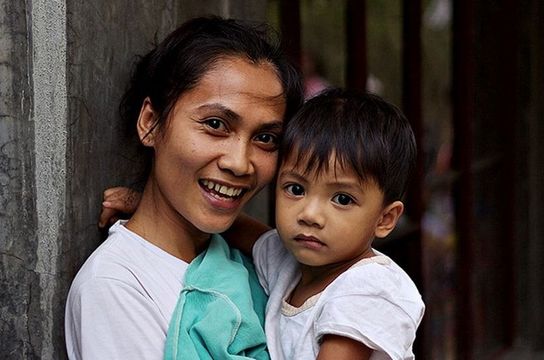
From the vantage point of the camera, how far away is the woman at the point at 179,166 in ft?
7.04

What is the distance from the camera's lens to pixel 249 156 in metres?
2.35

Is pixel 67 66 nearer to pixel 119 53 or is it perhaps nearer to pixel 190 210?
pixel 119 53

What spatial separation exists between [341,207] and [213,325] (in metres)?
0.37

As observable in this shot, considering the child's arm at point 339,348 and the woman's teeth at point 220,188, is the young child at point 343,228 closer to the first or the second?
the child's arm at point 339,348

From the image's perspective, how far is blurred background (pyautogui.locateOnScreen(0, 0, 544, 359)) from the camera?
2219mm

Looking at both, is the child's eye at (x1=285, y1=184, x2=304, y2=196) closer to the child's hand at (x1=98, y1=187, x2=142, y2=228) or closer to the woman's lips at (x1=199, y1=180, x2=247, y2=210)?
the woman's lips at (x1=199, y1=180, x2=247, y2=210)

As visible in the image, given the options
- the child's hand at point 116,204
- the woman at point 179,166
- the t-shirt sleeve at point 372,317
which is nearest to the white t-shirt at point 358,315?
the t-shirt sleeve at point 372,317

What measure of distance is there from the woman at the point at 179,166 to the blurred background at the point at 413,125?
0.09 meters

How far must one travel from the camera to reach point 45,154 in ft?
7.31

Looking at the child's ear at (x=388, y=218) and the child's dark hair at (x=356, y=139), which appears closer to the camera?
the child's dark hair at (x=356, y=139)

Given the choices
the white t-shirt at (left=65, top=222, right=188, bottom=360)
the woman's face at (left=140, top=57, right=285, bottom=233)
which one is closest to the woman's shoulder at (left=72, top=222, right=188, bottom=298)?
the white t-shirt at (left=65, top=222, right=188, bottom=360)

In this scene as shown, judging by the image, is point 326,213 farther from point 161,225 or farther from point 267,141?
point 161,225

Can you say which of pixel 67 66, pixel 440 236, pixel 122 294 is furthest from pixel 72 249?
pixel 440 236

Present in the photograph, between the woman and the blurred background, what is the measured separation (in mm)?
95
